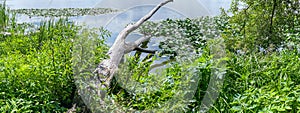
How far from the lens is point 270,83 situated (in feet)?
5.93

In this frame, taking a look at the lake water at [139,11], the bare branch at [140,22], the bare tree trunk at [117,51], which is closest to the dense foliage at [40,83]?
the bare tree trunk at [117,51]

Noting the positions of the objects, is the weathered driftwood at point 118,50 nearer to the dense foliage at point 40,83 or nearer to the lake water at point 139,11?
the lake water at point 139,11

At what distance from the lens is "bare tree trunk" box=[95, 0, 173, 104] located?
2.03 meters

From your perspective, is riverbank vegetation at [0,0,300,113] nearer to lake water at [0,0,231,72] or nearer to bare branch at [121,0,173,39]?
lake water at [0,0,231,72]

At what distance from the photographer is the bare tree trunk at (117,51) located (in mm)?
2027

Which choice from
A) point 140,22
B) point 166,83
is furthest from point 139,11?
point 166,83

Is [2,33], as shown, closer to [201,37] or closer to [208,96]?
[201,37]

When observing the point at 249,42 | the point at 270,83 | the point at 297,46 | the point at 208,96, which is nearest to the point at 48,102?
the point at 208,96

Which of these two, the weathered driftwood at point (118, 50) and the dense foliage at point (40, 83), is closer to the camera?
the dense foliage at point (40, 83)

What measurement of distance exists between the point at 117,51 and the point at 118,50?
0.04 m

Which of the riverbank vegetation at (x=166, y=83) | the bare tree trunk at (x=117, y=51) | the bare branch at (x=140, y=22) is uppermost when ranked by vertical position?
the bare branch at (x=140, y=22)

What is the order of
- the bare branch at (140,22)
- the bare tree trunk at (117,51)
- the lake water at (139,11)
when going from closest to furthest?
the bare tree trunk at (117,51)
the lake water at (139,11)
the bare branch at (140,22)

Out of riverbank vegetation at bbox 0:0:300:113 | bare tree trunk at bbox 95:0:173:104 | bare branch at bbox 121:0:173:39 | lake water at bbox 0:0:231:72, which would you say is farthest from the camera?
bare branch at bbox 121:0:173:39

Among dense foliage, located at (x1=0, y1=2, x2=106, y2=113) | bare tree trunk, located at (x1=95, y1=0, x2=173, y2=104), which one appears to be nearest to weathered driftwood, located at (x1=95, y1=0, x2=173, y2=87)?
bare tree trunk, located at (x1=95, y1=0, x2=173, y2=104)
